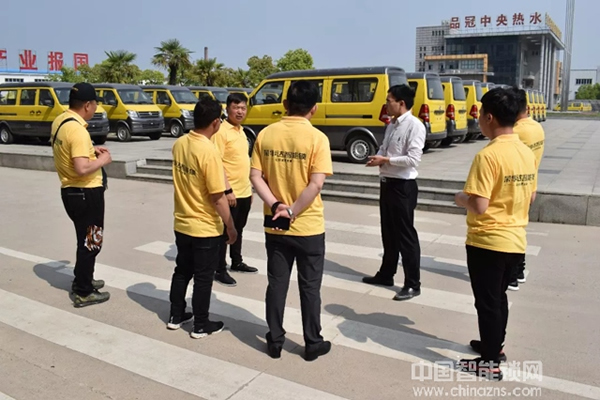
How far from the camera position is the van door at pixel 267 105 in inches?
515

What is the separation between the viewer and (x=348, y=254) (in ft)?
21.3

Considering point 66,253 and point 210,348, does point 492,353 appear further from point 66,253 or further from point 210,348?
point 66,253

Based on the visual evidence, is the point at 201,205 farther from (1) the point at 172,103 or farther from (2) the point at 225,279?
(1) the point at 172,103

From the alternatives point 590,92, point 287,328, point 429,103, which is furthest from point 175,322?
point 590,92

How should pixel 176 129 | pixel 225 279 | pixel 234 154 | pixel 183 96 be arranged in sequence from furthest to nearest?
pixel 183 96 → pixel 176 129 → pixel 225 279 → pixel 234 154

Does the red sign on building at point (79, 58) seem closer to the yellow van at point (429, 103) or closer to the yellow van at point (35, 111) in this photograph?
the yellow van at point (35, 111)

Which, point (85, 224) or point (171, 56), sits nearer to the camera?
point (85, 224)

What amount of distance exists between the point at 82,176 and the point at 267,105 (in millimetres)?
9077

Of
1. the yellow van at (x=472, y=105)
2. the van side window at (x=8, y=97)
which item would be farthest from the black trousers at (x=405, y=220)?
the van side window at (x=8, y=97)

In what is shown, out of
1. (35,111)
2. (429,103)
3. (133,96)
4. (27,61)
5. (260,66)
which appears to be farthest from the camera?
(27,61)

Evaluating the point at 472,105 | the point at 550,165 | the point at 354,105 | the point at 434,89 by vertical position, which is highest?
the point at 434,89

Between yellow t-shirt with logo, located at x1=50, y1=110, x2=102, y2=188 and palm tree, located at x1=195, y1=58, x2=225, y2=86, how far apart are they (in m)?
42.3

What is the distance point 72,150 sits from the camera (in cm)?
441

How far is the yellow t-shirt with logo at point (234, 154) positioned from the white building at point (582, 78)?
453 ft
